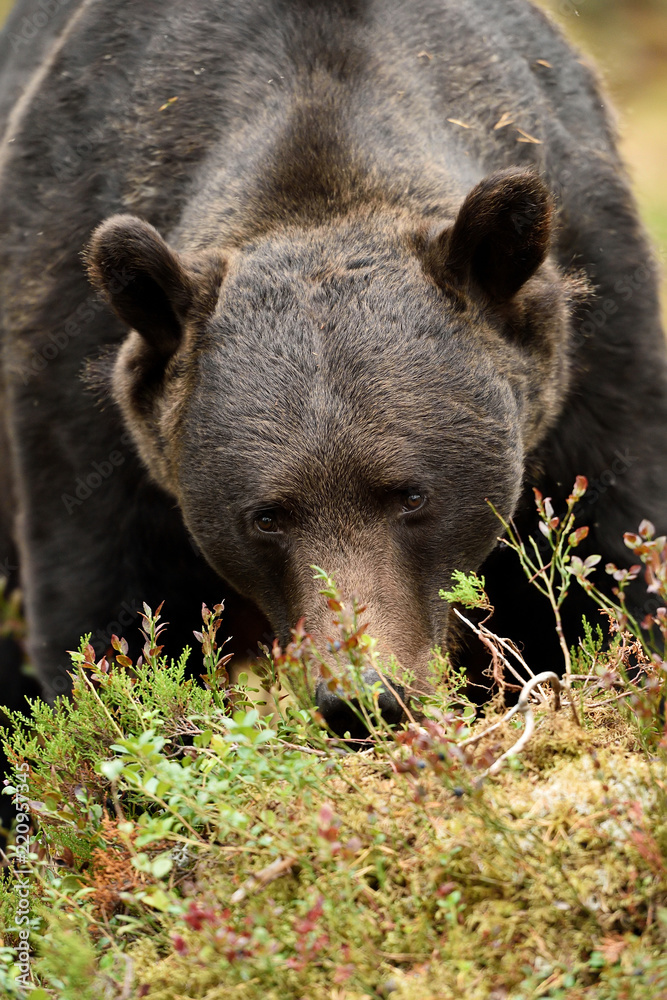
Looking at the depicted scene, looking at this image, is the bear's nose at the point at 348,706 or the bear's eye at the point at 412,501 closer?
the bear's nose at the point at 348,706

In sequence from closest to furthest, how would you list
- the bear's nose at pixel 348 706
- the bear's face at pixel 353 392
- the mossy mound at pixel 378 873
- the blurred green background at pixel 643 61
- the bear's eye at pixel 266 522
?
1. the mossy mound at pixel 378 873
2. the bear's nose at pixel 348 706
3. the bear's face at pixel 353 392
4. the bear's eye at pixel 266 522
5. the blurred green background at pixel 643 61

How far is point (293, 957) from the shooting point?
2092mm

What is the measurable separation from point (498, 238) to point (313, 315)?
0.65m

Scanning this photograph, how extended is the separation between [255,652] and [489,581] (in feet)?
4.37

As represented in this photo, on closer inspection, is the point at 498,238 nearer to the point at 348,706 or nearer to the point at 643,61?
the point at 348,706

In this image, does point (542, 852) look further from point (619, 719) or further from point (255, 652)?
point (255, 652)

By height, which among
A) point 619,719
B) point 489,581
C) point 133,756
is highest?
point 133,756

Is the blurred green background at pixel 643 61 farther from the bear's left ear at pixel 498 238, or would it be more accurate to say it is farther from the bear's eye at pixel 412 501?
the bear's eye at pixel 412 501

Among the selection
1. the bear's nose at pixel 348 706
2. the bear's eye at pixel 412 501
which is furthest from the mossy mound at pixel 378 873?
the bear's eye at pixel 412 501

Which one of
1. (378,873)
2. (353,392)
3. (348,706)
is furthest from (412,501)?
(378,873)

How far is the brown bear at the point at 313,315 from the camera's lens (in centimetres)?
336

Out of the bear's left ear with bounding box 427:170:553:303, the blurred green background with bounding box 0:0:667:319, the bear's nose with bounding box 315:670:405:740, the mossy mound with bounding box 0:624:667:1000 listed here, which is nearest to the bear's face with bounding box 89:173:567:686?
the bear's left ear with bounding box 427:170:553:303

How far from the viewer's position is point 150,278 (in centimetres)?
373

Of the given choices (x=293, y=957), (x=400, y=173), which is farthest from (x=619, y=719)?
(x=400, y=173)
